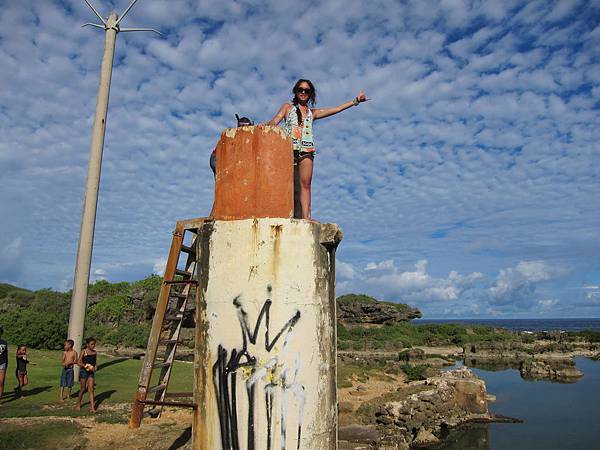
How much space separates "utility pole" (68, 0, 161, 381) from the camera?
13.5m

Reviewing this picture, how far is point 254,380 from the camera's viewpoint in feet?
12.6

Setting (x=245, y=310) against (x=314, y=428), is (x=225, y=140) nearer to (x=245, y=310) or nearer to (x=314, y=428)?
(x=245, y=310)

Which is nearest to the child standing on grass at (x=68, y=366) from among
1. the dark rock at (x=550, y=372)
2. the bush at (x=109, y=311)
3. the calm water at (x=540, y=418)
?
the calm water at (x=540, y=418)

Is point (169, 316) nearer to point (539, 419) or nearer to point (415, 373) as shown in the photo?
point (539, 419)

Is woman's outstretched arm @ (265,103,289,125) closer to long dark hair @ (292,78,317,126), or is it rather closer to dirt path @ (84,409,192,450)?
long dark hair @ (292,78,317,126)

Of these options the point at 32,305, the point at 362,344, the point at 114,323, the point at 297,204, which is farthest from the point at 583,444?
the point at 32,305

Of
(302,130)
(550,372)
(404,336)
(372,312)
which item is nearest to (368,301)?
(372,312)

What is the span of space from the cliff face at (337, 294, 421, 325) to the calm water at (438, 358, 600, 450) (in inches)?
1225

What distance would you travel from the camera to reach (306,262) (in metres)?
4.08

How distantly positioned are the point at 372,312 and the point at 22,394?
55.5m

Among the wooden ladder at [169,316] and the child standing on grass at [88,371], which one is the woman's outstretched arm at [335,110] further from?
the child standing on grass at [88,371]

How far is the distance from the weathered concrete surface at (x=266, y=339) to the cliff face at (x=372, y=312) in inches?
2377

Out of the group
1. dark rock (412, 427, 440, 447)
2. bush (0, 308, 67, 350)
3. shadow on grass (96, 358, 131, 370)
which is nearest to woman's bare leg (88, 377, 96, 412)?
shadow on grass (96, 358, 131, 370)

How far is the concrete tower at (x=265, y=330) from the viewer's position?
150 inches
